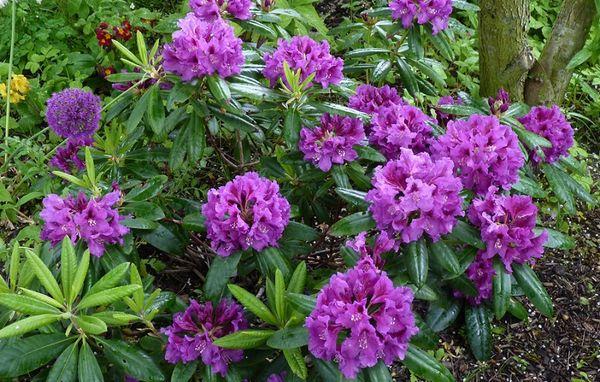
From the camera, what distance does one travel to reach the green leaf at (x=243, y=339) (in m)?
1.55

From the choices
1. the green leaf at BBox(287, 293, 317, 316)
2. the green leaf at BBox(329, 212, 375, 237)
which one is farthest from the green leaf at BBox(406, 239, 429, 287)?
the green leaf at BBox(287, 293, 317, 316)

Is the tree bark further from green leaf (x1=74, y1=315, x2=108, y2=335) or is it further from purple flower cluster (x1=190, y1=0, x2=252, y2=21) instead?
green leaf (x1=74, y1=315, x2=108, y2=335)

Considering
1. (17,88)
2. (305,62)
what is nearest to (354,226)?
(305,62)

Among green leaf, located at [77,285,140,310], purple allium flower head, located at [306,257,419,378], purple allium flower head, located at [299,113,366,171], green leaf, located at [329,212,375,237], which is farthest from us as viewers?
purple allium flower head, located at [299,113,366,171]

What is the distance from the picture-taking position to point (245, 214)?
172 cm

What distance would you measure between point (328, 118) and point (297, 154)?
0.54ft

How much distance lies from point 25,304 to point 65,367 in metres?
0.23

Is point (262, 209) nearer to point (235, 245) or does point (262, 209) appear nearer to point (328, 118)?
point (235, 245)

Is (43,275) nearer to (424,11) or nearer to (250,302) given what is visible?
Answer: (250,302)

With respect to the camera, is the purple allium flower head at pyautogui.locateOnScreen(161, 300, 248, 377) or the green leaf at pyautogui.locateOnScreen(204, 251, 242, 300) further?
the green leaf at pyautogui.locateOnScreen(204, 251, 242, 300)

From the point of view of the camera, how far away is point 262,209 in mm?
1705

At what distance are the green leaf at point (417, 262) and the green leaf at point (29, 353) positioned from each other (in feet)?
3.00

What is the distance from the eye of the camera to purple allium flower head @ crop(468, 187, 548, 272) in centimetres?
170

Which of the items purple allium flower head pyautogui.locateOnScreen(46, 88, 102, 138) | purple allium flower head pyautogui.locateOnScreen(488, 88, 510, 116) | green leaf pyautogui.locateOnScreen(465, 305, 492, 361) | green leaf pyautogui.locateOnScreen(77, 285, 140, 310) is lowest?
green leaf pyautogui.locateOnScreen(465, 305, 492, 361)
